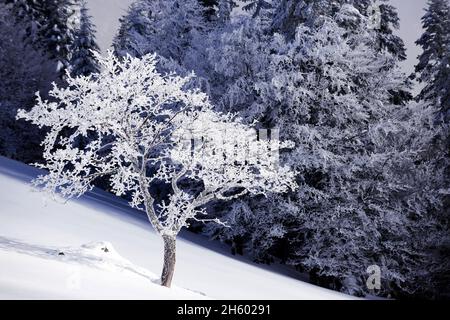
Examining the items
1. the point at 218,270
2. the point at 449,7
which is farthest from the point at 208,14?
the point at 218,270

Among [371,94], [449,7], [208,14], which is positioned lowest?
[371,94]

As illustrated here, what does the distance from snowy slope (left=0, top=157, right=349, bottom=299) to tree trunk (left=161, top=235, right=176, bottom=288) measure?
0.22 meters

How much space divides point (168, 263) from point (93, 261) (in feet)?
4.67

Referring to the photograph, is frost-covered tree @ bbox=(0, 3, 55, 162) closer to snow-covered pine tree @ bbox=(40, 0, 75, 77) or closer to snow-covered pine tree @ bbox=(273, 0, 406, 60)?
snow-covered pine tree @ bbox=(40, 0, 75, 77)

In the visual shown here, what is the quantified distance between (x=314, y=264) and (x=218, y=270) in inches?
220

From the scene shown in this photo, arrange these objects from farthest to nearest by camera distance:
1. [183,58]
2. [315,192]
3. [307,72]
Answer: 1. [183,58]
2. [307,72]
3. [315,192]

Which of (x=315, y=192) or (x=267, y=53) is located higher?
(x=267, y=53)

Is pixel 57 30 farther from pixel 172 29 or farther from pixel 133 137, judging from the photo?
pixel 133 137

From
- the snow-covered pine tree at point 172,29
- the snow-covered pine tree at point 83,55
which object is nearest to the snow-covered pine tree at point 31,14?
the snow-covered pine tree at point 83,55

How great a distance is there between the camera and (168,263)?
8.38 m

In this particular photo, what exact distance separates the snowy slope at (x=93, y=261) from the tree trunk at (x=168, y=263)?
22cm

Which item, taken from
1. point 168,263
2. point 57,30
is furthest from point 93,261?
point 57,30

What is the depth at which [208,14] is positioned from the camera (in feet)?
90.9
